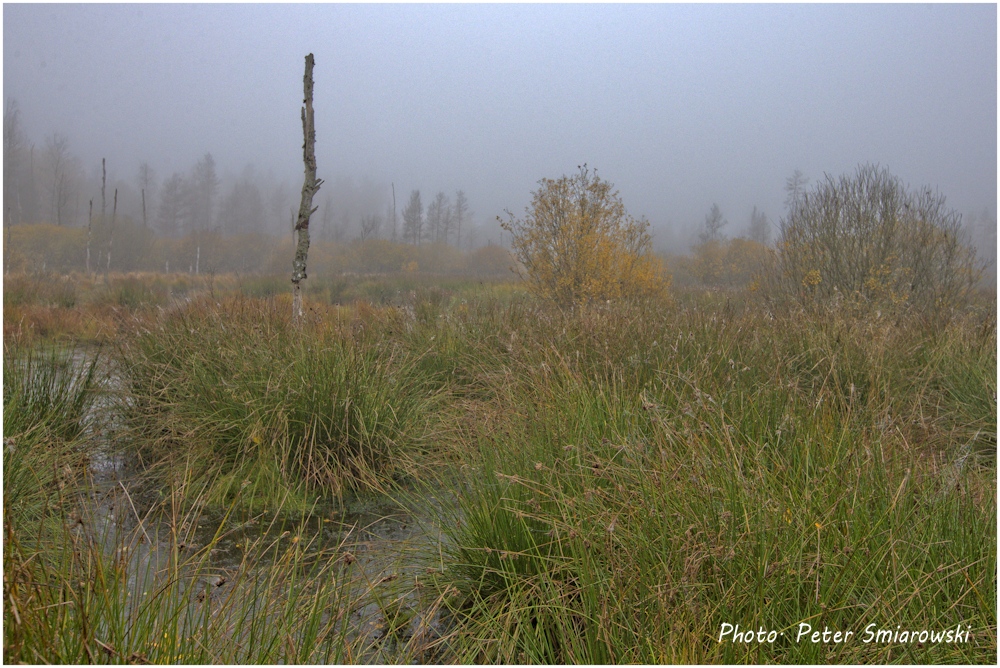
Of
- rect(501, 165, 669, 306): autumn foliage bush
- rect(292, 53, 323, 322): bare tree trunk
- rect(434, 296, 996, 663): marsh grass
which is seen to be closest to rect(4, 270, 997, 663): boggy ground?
rect(434, 296, 996, 663): marsh grass

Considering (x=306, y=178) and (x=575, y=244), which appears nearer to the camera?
(x=306, y=178)

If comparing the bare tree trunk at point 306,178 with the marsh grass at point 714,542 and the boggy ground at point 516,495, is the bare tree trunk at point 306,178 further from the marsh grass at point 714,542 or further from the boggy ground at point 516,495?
the marsh grass at point 714,542

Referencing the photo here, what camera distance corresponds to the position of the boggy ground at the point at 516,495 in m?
1.70

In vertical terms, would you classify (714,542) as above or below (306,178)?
below

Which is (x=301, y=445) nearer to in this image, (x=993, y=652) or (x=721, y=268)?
(x=993, y=652)

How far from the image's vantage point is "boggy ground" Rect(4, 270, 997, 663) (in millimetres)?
1699

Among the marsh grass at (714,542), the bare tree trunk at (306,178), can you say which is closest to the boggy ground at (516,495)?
the marsh grass at (714,542)

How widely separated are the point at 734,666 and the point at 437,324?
5.41m

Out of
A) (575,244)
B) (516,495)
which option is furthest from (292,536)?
(575,244)

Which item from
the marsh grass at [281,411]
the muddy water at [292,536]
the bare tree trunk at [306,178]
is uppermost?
the bare tree trunk at [306,178]

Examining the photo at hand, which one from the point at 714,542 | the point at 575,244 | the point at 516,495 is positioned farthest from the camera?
the point at 575,244

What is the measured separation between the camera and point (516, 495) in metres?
2.61

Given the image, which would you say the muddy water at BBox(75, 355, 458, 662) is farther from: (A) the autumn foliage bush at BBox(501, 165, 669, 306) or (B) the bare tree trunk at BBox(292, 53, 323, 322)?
(A) the autumn foliage bush at BBox(501, 165, 669, 306)

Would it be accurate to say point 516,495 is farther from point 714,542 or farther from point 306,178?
point 306,178
